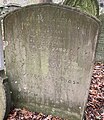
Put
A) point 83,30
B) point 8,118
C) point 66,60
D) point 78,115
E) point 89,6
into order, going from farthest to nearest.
Answer: 1. point 89,6
2. point 8,118
3. point 78,115
4. point 66,60
5. point 83,30

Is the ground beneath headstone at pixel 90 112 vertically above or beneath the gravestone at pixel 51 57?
beneath

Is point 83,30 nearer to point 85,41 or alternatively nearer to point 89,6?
point 85,41

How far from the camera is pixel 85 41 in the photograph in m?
2.70

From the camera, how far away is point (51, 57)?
2.96 m

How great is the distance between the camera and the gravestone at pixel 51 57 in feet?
8.91

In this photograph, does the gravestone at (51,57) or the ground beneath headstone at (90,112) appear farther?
the ground beneath headstone at (90,112)

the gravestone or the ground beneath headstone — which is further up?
the gravestone

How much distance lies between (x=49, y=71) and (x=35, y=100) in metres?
0.51

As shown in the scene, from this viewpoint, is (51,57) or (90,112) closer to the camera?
(51,57)

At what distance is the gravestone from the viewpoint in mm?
2717

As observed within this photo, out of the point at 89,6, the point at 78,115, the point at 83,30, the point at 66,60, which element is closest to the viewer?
the point at 83,30

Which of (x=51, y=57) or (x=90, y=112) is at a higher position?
(x=51, y=57)

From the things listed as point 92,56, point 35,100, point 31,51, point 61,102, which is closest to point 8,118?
point 35,100

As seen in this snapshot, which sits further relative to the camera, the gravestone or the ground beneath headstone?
the ground beneath headstone
